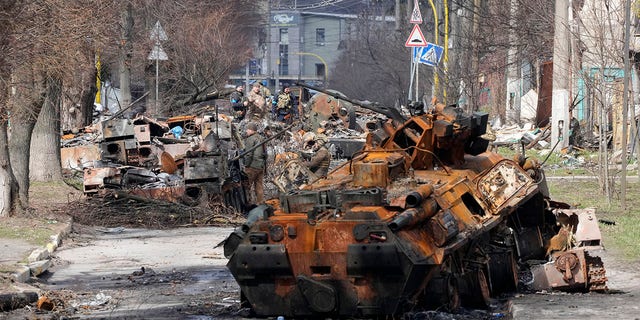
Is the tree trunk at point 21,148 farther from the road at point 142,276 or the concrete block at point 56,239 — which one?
the concrete block at point 56,239

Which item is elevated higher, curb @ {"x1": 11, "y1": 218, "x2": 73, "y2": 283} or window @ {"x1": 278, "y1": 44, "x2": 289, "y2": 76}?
window @ {"x1": 278, "y1": 44, "x2": 289, "y2": 76}

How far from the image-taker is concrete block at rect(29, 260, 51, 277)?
50.7 feet

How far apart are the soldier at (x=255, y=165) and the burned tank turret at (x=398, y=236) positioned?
30.2 ft

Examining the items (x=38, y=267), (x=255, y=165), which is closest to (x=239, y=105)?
(x=255, y=165)

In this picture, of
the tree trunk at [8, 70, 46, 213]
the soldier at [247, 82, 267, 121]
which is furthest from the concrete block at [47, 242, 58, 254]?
the soldier at [247, 82, 267, 121]

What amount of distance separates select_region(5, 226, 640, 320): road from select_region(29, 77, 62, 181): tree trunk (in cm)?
893

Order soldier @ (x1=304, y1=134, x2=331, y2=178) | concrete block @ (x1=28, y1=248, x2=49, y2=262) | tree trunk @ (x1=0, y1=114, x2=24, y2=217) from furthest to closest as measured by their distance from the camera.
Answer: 1. soldier @ (x1=304, y1=134, x2=331, y2=178)
2. tree trunk @ (x1=0, y1=114, x2=24, y2=217)
3. concrete block @ (x1=28, y1=248, x2=49, y2=262)

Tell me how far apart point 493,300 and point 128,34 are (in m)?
27.8

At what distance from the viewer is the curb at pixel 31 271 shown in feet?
42.0

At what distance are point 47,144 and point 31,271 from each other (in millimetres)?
13974

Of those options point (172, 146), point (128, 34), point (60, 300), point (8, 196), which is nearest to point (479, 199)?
point (60, 300)

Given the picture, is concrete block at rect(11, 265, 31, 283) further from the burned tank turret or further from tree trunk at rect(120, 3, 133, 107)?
tree trunk at rect(120, 3, 133, 107)

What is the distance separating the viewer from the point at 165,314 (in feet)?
40.2

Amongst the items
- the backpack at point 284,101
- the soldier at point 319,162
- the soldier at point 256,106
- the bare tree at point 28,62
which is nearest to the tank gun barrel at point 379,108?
the bare tree at point 28,62
